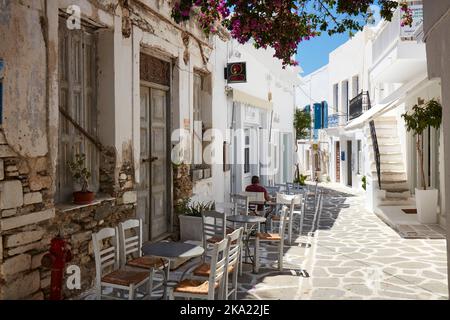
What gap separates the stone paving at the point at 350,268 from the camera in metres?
5.59

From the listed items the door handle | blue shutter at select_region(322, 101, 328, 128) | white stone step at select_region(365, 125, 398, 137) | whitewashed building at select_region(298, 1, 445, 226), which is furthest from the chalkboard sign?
blue shutter at select_region(322, 101, 328, 128)

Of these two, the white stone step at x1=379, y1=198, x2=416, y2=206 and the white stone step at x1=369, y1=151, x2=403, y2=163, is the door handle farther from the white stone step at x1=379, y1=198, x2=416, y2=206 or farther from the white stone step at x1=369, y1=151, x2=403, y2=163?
the white stone step at x1=369, y1=151, x2=403, y2=163

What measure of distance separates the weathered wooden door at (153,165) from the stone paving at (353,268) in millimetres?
1881

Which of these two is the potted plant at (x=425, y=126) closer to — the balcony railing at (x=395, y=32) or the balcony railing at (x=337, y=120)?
the balcony railing at (x=395, y=32)

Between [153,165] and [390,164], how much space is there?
980 centimetres

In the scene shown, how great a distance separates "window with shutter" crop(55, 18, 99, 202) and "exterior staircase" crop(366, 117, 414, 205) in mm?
9456

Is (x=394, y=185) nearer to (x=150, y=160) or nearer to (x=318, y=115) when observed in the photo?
(x=150, y=160)

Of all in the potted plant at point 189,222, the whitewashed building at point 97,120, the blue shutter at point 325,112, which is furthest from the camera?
the blue shutter at point 325,112

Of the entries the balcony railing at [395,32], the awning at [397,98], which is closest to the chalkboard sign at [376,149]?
the awning at [397,98]

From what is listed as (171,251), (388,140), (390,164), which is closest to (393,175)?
(390,164)

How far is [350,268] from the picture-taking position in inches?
266

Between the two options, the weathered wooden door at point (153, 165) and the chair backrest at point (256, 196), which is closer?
the weathered wooden door at point (153, 165)

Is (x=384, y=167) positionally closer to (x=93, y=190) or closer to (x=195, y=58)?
(x=195, y=58)
